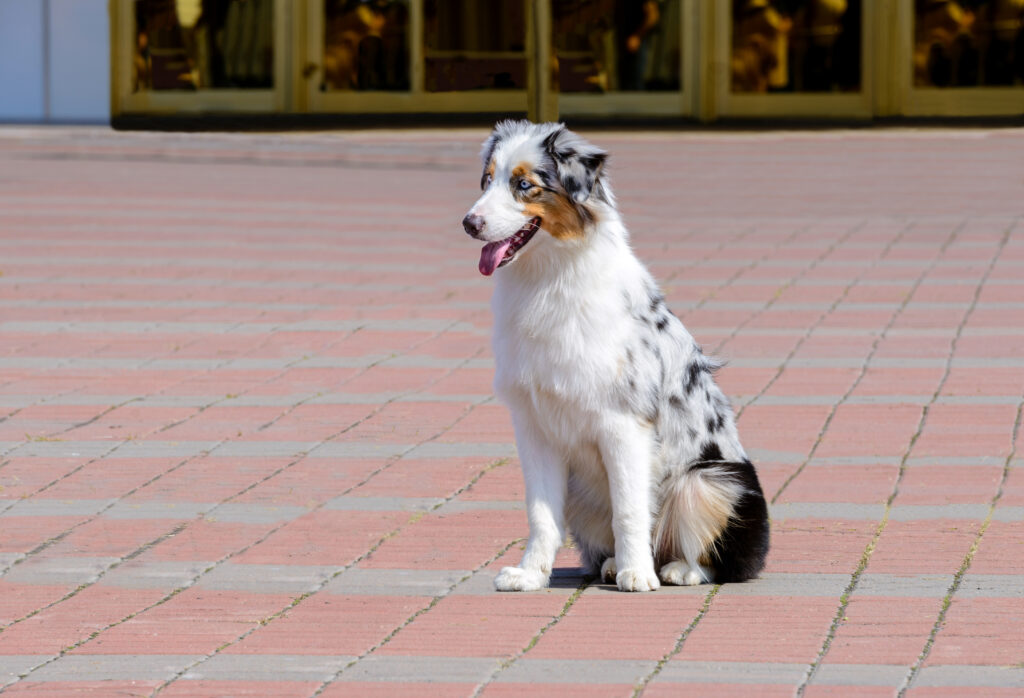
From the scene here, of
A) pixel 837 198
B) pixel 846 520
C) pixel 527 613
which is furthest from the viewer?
pixel 837 198

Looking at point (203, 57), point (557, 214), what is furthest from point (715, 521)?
point (203, 57)

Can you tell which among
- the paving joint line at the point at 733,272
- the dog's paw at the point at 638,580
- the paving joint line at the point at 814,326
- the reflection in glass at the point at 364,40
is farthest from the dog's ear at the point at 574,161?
the reflection in glass at the point at 364,40

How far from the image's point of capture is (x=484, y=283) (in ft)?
39.8

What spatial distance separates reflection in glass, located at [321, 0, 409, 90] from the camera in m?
24.8

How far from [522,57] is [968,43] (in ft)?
18.2

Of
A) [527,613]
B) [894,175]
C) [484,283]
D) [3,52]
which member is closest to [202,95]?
[3,52]

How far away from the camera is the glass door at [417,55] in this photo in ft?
81.2

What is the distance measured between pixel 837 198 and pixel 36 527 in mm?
10569

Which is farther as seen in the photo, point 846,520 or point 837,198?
point 837,198

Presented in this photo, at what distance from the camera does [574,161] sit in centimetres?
511

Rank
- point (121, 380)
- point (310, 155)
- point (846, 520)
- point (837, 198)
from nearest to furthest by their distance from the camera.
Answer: point (846, 520) → point (121, 380) → point (837, 198) → point (310, 155)

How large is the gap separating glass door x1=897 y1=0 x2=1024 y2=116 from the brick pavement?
26.8 ft

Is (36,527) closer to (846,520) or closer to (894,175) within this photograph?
(846,520)

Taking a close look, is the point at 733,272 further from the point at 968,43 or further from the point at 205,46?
the point at 205,46
